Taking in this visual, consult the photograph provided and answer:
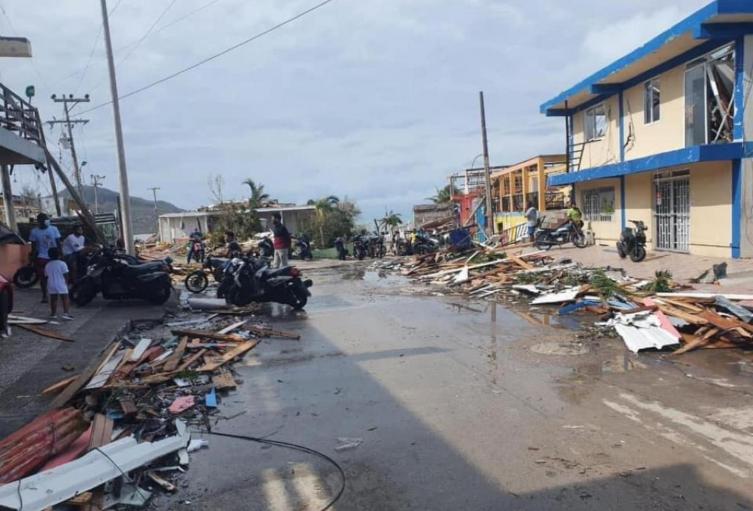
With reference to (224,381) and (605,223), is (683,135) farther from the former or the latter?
(224,381)

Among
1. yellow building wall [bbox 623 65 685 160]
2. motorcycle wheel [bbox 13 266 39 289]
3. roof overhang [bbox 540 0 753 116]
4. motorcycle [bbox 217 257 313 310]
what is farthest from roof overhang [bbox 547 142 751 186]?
motorcycle wheel [bbox 13 266 39 289]

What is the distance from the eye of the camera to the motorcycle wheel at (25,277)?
577 inches

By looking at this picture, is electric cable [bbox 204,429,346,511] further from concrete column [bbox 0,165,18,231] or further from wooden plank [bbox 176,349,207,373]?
concrete column [bbox 0,165,18,231]

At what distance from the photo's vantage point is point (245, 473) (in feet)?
15.1

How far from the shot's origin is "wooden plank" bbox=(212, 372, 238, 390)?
696 centimetres

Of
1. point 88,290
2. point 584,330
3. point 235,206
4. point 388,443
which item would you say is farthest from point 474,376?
point 235,206

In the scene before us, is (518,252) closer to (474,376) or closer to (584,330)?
(584,330)

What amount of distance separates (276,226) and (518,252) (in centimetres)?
998

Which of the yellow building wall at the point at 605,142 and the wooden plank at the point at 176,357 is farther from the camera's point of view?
the yellow building wall at the point at 605,142

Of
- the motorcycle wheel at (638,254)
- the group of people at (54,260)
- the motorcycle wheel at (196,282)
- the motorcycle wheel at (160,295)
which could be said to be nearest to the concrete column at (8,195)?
the group of people at (54,260)

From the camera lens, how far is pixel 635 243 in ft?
56.2

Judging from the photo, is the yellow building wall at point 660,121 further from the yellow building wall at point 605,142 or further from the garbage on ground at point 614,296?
the garbage on ground at point 614,296

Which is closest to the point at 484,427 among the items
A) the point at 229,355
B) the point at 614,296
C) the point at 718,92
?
the point at 229,355

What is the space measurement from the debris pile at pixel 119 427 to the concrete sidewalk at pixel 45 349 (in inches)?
9.3
